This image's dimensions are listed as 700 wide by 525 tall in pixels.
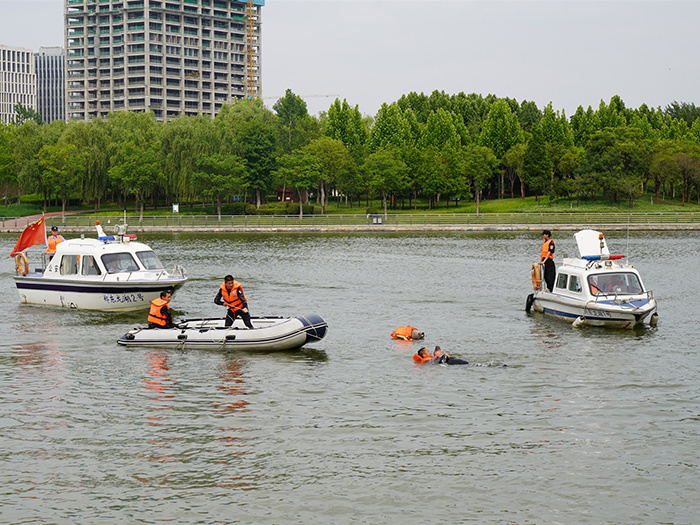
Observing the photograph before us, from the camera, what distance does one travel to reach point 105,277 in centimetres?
3534

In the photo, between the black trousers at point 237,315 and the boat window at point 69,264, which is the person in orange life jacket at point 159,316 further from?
the boat window at point 69,264

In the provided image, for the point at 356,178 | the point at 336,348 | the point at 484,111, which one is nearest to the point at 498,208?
the point at 356,178

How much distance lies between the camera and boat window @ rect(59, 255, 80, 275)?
119ft

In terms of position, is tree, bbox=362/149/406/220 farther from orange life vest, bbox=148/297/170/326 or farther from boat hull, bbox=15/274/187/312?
orange life vest, bbox=148/297/170/326

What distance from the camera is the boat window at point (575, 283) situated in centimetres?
3175

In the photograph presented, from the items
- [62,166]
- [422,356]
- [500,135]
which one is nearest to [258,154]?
[62,166]

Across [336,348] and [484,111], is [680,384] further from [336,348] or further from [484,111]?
[484,111]

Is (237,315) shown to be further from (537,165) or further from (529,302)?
(537,165)

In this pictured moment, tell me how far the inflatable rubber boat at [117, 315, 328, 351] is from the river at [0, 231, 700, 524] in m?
0.42

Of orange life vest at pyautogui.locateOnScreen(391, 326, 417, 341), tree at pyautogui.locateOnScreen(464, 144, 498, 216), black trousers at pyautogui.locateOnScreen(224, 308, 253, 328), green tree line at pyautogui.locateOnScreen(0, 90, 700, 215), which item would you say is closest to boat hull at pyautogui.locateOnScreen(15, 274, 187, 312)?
black trousers at pyautogui.locateOnScreen(224, 308, 253, 328)

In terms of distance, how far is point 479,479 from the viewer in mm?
15961

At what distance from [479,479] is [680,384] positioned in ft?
32.4

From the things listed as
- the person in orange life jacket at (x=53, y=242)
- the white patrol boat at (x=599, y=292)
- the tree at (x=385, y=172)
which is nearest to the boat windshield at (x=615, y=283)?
the white patrol boat at (x=599, y=292)

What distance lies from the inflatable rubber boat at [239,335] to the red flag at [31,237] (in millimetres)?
13969
